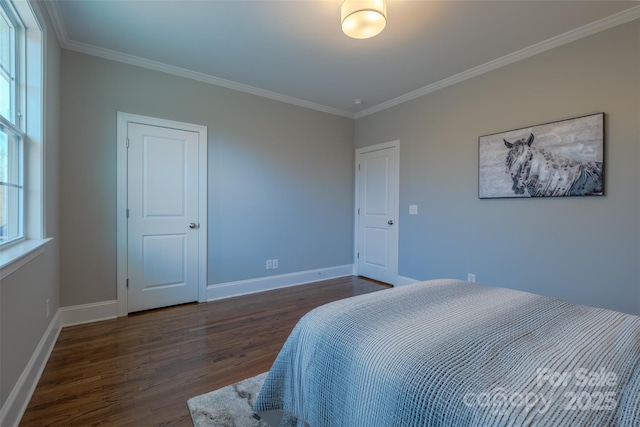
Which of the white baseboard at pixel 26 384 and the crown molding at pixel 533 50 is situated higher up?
the crown molding at pixel 533 50

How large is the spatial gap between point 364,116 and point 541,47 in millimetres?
2324

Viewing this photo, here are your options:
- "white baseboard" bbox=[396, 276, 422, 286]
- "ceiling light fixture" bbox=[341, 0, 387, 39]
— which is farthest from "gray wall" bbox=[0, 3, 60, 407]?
"white baseboard" bbox=[396, 276, 422, 286]

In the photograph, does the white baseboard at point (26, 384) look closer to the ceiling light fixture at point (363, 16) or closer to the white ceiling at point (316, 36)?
the white ceiling at point (316, 36)

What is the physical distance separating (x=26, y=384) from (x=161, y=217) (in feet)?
5.79

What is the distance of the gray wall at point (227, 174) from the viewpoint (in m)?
2.72

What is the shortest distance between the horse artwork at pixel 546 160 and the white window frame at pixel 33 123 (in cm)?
387

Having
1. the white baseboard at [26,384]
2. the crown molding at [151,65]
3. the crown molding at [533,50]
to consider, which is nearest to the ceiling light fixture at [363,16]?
the crown molding at [533,50]

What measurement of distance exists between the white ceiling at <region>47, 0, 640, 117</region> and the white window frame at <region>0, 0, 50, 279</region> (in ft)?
1.25

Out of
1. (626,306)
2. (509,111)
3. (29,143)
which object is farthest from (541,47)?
(29,143)

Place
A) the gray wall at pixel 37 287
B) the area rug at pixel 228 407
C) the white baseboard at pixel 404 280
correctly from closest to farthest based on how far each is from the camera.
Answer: the gray wall at pixel 37 287 < the area rug at pixel 228 407 < the white baseboard at pixel 404 280

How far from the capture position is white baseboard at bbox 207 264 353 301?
11.4ft

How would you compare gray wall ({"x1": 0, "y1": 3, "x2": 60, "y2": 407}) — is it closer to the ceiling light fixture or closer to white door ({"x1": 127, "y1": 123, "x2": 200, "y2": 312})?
white door ({"x1": 127, "y1": 123, "x2": 200, "y2": 312})

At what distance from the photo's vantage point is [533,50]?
2.69m

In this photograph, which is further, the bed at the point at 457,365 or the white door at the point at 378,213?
the white door at the point at 378,213
